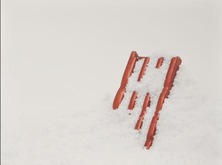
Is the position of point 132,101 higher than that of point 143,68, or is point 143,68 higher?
point 143,68

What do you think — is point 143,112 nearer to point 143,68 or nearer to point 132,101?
point 132,101

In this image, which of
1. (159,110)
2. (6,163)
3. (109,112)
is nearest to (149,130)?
(159,110)

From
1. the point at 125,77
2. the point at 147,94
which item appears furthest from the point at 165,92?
the point at 125,77

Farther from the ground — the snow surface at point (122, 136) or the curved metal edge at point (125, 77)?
the curved metal edge at point (125, 77)

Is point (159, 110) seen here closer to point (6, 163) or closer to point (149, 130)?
point (149, 130)

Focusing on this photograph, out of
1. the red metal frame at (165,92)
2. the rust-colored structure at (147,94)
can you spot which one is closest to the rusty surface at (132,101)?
the rust-colored structure at (147,94)

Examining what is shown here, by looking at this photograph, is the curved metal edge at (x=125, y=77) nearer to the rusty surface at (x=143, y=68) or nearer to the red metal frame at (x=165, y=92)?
the rusty surface at (x=143, y=68)

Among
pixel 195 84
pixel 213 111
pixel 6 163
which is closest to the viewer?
pixel 6 163

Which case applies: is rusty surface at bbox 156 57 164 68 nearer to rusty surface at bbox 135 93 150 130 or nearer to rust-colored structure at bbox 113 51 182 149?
rust-colored structure at bbox 113 51 182 149

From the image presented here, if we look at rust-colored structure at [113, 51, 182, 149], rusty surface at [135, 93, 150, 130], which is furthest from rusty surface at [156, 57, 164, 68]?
rusty surface at [135, 93, 150, 130]

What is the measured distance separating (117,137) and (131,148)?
0.08 m

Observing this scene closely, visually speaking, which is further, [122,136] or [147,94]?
[147,94]

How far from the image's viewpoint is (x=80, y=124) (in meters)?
1.48

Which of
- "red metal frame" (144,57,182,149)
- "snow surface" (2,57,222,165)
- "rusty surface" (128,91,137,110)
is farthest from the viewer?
"rusty surface" (128,91,137,110)
